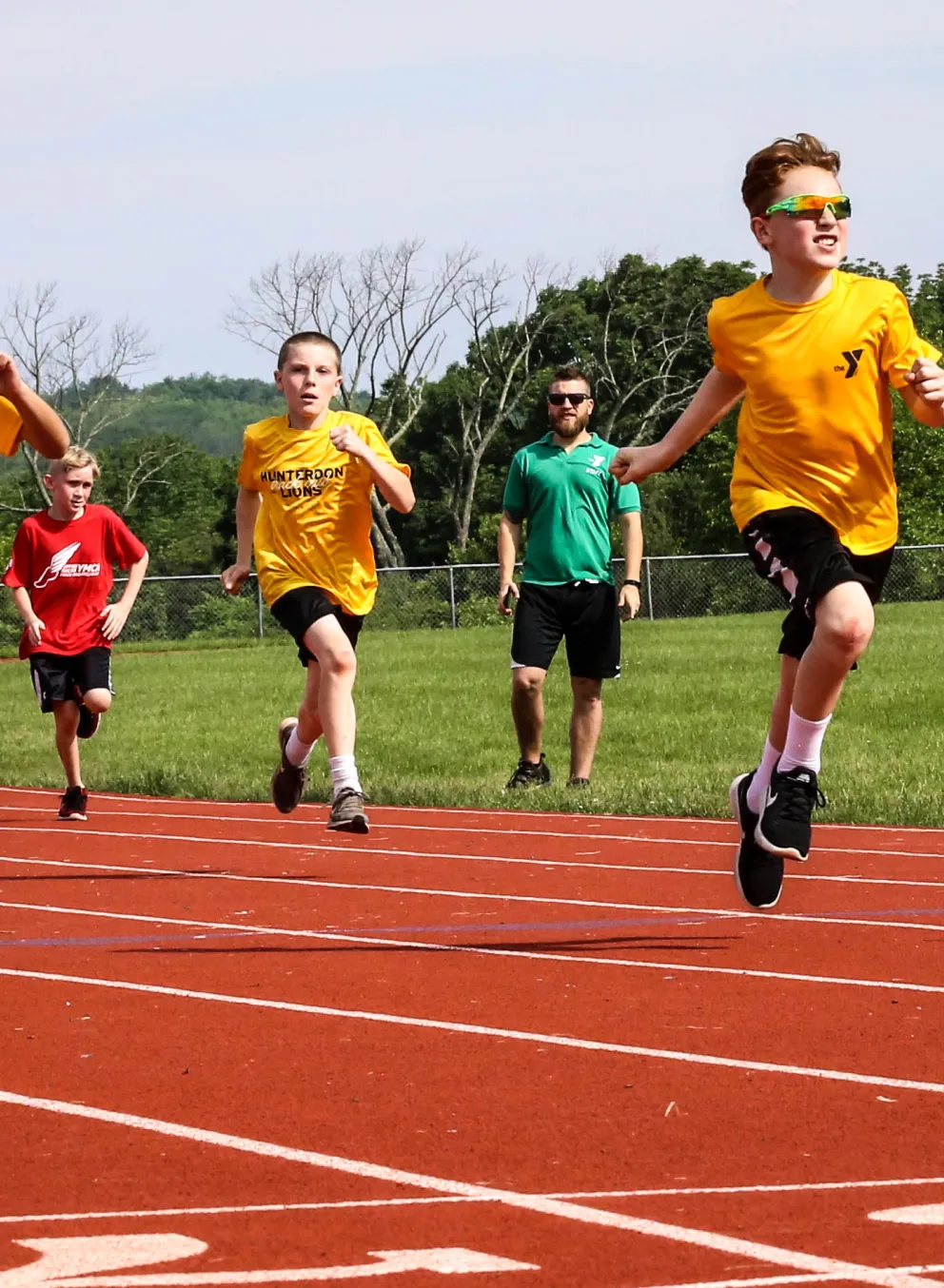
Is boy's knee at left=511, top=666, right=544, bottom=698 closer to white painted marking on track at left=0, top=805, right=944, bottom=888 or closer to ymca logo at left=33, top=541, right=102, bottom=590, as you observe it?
white painted marking on track at left=0, top=805, right=944, bottom=888

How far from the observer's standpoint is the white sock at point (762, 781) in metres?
6.20

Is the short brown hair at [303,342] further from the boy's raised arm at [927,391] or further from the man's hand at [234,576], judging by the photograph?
the boy's raised arm at [927,391]

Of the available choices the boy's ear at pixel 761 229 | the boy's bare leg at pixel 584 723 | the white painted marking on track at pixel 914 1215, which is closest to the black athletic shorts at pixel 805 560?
the boy's ear at pixel 761 229

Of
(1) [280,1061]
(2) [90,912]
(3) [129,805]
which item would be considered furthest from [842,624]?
(3) [129,805]

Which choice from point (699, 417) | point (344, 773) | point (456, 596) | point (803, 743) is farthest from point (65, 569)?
point (456, 596)

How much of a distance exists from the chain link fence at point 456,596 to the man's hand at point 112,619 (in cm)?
2787

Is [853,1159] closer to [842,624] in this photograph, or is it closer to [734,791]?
[842,624]

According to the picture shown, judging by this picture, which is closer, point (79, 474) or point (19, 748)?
point (79, 474)

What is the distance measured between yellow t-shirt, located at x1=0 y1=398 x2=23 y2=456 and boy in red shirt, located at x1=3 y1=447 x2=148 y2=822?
13.6 feet

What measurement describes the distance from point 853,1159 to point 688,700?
1616 cm

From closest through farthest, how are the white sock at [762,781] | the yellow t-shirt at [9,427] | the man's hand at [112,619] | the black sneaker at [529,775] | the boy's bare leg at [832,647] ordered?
the boy's bare leg at [832,647] < the white sock at [762,781] < the yellow t-shirt at [9,427] < the man's hand at [112,619] < the black sneaker at [529,775]

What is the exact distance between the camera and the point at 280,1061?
4570mm

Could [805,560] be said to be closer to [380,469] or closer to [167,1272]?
[380,469]

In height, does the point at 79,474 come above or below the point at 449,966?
above
